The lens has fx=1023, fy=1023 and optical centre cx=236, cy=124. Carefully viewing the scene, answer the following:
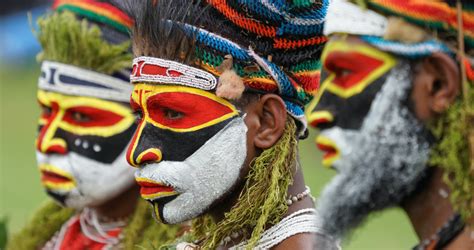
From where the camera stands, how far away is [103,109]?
177 inches

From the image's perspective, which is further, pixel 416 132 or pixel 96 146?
pixel 96 146

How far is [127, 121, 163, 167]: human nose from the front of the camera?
3236 millimetres

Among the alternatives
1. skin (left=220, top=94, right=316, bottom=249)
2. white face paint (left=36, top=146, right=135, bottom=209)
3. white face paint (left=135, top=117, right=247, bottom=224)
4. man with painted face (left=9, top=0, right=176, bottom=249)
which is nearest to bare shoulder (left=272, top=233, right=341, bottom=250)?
skin (left=220, top=94, right=316, bottom=249)

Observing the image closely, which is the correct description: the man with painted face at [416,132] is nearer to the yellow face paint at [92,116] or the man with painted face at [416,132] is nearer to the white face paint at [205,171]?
the white face paint at [205,171]

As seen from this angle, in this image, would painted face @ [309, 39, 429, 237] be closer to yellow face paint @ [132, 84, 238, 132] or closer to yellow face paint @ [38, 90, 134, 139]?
yellow face paint @ [132, 84, 238, 132]

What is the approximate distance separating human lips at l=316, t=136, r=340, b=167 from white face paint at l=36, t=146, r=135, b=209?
1054 millimetres

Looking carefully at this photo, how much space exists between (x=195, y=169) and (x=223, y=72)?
0.32 metres

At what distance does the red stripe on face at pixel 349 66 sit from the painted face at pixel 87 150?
3.58 ft

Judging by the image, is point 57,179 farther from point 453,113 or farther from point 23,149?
point 23,149

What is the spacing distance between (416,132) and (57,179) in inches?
81.0

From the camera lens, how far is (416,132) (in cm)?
292

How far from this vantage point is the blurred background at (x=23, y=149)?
34.1ft

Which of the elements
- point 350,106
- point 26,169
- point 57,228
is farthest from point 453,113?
point 26,169

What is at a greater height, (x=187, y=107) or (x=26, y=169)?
(x=187, y=107)
